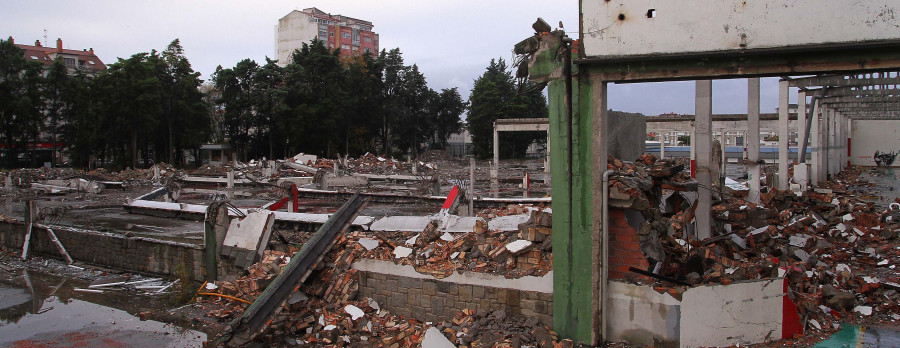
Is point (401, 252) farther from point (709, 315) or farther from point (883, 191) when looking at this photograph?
point (883, 191)

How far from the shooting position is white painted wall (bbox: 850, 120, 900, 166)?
32.5 meters

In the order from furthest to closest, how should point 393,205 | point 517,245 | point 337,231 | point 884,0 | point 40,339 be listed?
1. point 393,205
2. point 337,231
3. point 40,339
4. point 517,245
5. point 884,0

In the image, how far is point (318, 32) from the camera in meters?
65.8

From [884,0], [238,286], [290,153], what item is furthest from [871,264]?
[290,153]

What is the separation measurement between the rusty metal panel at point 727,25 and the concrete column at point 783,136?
38.1 ft

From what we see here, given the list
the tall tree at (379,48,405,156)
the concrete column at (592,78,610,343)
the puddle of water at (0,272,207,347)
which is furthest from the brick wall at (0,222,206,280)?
the tall tree at (379,48,405,156)

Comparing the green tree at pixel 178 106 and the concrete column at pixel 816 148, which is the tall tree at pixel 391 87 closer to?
the green tree at pixel 178 106

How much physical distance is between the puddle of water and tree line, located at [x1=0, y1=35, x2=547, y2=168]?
104 feet

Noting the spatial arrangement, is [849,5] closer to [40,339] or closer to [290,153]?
[40,339]

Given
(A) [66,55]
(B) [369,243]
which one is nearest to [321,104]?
(A) [66,55]

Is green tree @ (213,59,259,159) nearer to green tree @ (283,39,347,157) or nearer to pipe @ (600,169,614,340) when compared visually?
green tree @ (283,39,347,157)

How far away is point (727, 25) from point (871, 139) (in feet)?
121

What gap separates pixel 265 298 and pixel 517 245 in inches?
133

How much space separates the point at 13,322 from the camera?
8.49 metres
